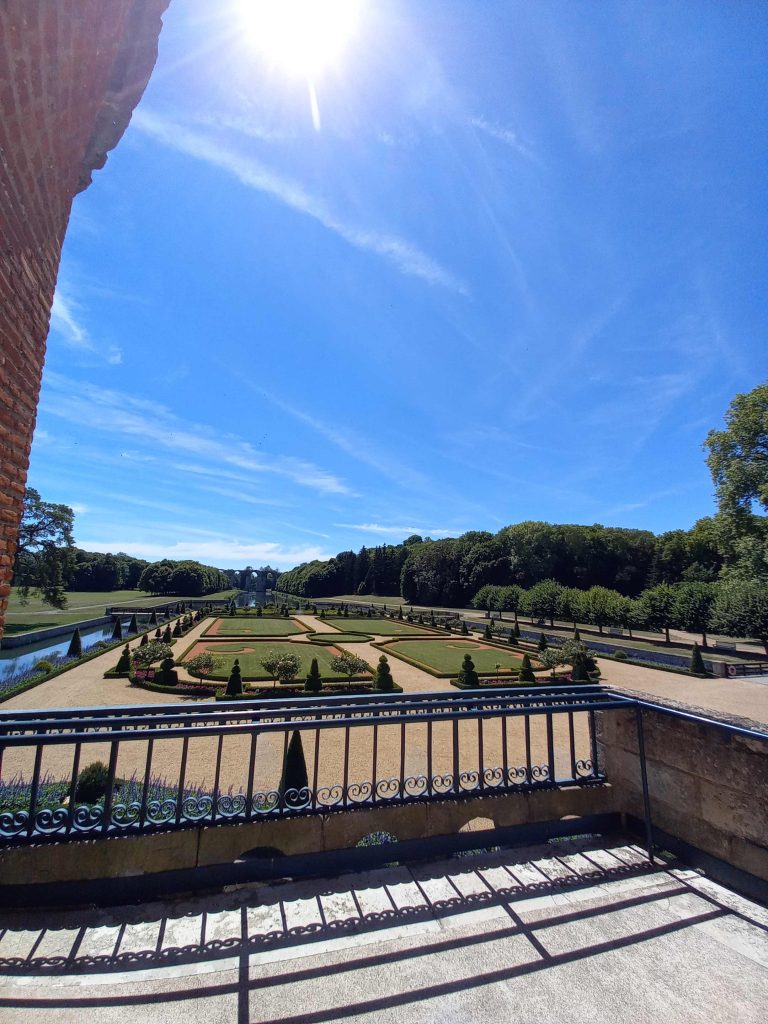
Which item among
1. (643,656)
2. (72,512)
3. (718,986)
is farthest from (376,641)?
(718,986)

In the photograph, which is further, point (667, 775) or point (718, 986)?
point (667, 775)

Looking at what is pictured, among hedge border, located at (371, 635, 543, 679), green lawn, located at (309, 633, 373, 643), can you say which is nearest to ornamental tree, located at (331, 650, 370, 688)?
hedge border, located at (371, 635, 543, 679)

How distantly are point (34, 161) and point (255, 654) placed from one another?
20609 millimetres

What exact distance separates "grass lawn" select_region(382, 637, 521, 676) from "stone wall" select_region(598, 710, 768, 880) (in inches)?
595

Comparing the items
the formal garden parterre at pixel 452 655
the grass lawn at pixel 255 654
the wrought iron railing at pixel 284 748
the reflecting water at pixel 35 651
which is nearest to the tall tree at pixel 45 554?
the reflecting water at pixel 35 651

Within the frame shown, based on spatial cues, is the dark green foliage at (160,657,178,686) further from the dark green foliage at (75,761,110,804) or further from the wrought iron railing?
the wrought iron railing

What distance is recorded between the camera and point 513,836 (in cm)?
304

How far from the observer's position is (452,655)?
23.0m

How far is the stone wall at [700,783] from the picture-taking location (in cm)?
264

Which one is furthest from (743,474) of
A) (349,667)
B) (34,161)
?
(34,161)

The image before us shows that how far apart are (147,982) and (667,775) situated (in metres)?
3.15

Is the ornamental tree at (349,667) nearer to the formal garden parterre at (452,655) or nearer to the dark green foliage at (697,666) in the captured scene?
the formal garden parterre at (452,655)

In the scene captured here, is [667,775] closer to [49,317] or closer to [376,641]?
[49,317]

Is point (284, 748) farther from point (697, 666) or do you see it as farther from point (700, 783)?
point (697, 666)
